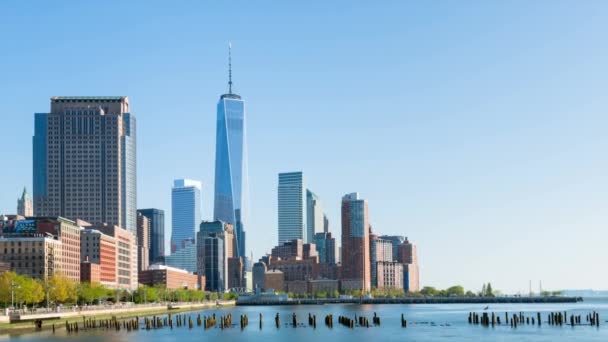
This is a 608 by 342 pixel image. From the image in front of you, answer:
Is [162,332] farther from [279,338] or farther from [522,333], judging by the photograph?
[522,333]

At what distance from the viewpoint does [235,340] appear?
16350cm

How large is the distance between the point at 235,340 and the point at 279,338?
31.2 ft

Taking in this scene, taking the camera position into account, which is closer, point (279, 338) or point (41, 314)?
point (279, 338)

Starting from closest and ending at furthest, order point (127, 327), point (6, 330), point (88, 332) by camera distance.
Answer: point (6, 330) < point (88, 332) < point (127, 327)

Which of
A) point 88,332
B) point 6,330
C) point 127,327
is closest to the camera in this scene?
point 6,330

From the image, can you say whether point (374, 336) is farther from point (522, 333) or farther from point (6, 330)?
point (6, 330)

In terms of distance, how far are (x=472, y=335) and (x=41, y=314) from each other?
3040 inches

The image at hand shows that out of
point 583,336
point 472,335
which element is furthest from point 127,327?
point 583,336

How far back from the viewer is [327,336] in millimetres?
173875

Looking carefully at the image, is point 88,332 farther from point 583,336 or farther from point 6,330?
point 583,336

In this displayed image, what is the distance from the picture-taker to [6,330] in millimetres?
160375

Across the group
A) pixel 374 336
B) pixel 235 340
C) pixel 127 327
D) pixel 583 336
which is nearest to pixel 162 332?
pixel 127 327

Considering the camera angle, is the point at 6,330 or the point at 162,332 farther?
the point at 162,332

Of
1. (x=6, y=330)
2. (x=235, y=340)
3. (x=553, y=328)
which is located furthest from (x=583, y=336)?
(x=6, y=330)
